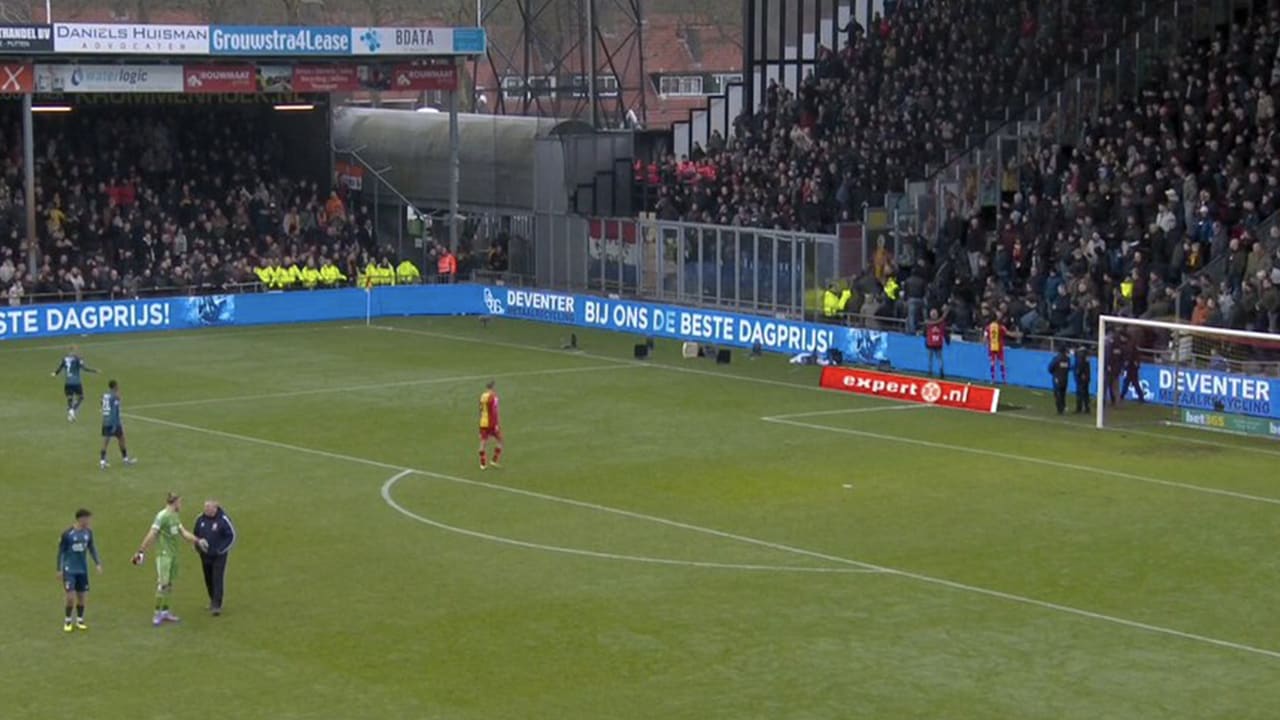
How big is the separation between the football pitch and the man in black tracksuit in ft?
1.59

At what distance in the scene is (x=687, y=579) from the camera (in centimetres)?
2778

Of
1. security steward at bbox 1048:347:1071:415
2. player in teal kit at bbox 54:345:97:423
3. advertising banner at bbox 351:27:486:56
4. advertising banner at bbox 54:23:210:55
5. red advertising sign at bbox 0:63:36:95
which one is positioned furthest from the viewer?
advertising banner at bbox 351:27:486:56

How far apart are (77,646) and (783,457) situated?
52.1 feet

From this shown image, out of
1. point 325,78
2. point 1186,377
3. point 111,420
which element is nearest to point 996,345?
point 1186,377

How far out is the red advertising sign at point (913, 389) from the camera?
4297cm

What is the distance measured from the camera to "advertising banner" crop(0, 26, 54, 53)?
56.7 metres

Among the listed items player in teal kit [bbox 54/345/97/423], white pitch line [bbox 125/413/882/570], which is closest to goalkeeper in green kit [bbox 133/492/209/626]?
white pitch line [bbox 125/413/882/570]

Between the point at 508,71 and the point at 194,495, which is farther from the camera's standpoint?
the point at 508,71

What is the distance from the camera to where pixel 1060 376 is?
1657 inches

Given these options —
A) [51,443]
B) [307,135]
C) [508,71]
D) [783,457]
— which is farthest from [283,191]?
[783,457]

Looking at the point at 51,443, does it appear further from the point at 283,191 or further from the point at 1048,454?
the point at 283,191

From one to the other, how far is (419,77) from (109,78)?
9.53 meters

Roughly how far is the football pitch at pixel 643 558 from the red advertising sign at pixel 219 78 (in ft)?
52.9

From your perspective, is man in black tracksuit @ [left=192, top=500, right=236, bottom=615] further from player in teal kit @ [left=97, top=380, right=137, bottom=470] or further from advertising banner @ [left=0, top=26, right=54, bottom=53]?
advertising banner @ [left=0, top=26, right=54, bottom=53]
